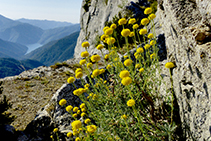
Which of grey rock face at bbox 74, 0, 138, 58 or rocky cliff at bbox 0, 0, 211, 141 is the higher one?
grey rock face at bbox 74, 0, 138, 58

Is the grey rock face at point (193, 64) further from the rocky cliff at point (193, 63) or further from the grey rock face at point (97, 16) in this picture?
the grey rock face at point (97, 16)

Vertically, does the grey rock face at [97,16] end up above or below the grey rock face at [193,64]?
above

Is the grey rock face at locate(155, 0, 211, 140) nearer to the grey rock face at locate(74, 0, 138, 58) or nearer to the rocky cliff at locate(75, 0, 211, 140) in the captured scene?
the rocky cliff at locate(75, 0, 211, 140)

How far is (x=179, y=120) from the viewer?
2.19 m

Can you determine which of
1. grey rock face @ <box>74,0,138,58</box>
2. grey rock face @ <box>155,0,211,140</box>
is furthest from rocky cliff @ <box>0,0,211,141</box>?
grey rock face @ <box>74,0,138,58</box>

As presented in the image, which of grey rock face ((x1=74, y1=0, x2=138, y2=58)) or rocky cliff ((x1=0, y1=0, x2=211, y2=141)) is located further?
grey rock face ((x1=74, y1=0, x2=138, y2=58))

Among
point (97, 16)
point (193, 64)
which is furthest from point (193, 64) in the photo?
point (97, 16)

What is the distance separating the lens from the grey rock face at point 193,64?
1449 millimetres

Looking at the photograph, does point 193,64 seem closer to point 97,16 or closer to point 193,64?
point 193,64

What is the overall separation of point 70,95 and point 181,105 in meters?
4.04

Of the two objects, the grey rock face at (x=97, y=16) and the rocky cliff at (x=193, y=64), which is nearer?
the rocky cliff at (x=193, y=64)

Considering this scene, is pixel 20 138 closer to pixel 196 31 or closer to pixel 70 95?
pixel 70 95

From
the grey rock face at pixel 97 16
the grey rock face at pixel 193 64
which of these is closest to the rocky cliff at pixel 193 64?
the grey rock face at pixel 193 64

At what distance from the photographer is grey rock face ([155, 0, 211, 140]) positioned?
1.45m
